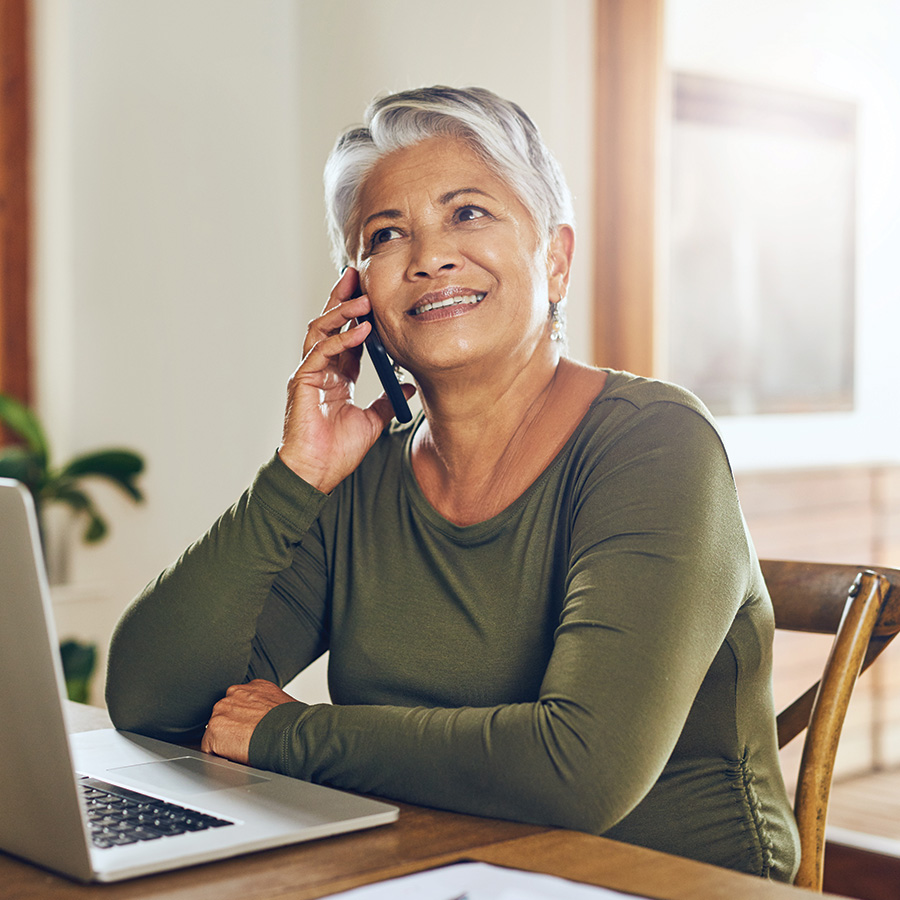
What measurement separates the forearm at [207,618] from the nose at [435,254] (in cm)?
31

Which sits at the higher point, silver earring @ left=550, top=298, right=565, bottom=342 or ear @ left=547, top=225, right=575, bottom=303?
ear @ left=547, top=225, right=575, bottom=303

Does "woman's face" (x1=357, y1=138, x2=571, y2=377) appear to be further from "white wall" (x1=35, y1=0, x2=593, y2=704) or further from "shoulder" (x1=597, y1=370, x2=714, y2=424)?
"white wall" (x1=35, y1=0, x2=593, y2=704)

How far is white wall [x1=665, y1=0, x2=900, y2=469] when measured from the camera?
148 inches

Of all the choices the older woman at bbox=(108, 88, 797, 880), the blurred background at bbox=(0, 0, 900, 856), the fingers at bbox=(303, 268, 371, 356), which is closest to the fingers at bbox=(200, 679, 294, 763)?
the older woman at bbox=(108, 88, 797, 880)

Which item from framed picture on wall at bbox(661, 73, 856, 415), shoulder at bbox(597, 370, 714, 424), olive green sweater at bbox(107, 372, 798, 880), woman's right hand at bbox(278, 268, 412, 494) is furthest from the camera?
framed picture on wall at bbox(661, 73, 856, 415)

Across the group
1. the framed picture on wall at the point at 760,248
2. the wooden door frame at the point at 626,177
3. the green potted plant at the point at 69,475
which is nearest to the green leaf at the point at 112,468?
the green potted plant at the point at 69,475

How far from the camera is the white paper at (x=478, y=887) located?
2.42ft

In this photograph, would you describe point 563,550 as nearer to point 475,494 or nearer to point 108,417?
point 475,494

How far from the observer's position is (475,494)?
1.39 meters

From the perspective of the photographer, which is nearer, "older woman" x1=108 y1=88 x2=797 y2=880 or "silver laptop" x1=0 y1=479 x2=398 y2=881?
"silver laptop" x1=0 y1=479 x2=398 y2=881

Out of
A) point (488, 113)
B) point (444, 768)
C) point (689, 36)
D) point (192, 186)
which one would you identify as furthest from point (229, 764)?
point (689, 36)

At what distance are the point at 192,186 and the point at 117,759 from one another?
2.40 m

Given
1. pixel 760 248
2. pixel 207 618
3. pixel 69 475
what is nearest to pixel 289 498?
pixel 207 618

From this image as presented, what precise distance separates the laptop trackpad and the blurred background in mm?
1629
